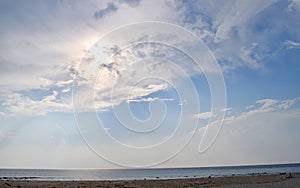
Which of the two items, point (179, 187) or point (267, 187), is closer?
point (267, 187)

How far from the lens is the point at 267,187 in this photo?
39.0 meters

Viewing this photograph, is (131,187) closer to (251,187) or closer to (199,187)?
(199,187)

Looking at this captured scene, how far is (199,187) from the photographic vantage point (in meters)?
45.5

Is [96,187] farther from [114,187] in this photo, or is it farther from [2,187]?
[2,187]

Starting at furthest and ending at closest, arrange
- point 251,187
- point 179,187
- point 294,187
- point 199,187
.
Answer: point 179,187 → point 199,187 → point 251,187 → point 294,187

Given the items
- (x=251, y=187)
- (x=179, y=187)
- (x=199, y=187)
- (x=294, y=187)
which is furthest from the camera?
(x=179, y=187)

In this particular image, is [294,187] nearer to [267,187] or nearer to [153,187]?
[267,187]

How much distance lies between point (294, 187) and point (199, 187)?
40.9ft

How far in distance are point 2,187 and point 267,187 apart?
97.7 feet

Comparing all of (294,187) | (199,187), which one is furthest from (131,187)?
(294,187)

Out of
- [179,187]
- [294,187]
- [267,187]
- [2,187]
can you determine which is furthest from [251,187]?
[2,187]

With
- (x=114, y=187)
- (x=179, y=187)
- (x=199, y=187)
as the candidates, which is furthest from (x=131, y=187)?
(x=199, y=187)

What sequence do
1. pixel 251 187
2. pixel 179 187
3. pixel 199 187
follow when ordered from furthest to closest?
pixel 179 187
pixel 199 187
pixel 251 187

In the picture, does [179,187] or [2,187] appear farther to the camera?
[179,187]
